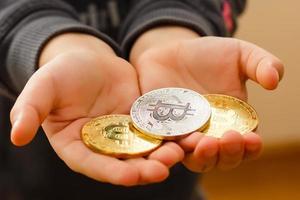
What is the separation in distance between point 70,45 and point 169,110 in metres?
0.15

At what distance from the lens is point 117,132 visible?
0.61m

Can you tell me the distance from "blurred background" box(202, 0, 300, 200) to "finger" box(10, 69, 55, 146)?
3.05 ft

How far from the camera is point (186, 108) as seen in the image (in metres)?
0.63

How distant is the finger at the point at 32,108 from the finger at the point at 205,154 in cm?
14

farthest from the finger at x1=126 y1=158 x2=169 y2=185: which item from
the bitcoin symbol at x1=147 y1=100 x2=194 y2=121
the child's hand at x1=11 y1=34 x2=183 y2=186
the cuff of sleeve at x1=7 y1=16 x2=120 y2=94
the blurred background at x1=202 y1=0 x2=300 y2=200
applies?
the blurred background at x1=202 y1=0 x2=300 y2=200

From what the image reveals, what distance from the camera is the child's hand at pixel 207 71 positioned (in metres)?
0.53

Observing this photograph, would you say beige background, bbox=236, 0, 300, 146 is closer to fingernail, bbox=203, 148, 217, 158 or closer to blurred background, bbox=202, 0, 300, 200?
blurred background, bbox=202, 0, 300, 200

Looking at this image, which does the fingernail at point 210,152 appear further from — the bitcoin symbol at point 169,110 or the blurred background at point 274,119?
the blurred background at point 274,119

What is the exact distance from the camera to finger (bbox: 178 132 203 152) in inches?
21.7

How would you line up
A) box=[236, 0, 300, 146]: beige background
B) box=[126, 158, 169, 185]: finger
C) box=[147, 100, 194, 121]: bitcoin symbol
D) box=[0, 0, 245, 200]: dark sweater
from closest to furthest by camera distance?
box=[126, 158, 169, 185]: finger < box=[147, 100, 194, 121]: bitcoin symbol < box=[0, 0, 245, 200]: dark sweater < box=[236, 0, 300, 146]: beige background

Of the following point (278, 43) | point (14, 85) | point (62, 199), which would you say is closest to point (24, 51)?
point (14, 85)

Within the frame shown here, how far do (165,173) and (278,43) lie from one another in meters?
0.99

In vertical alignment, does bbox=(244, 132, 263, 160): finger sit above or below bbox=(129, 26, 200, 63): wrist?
above

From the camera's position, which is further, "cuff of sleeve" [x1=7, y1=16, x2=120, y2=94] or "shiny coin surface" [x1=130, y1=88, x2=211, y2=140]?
"cuff of sleeve" [x1=7, y1=16, x2=120, y2=94]
